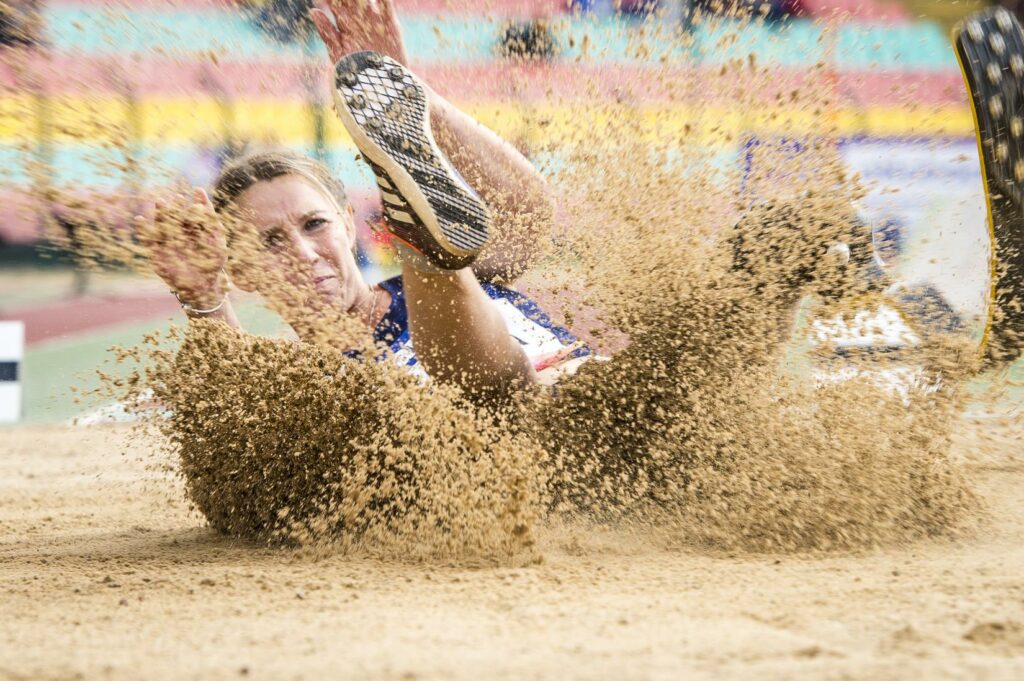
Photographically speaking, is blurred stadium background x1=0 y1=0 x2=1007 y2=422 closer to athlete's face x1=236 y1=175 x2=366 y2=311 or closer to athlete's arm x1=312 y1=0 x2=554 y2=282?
athlete's face x1=236 y1=175 x2=366 y2=311

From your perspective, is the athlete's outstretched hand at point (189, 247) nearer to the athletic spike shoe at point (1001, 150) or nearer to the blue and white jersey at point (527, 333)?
the blue and white jersey at point (527, 333)

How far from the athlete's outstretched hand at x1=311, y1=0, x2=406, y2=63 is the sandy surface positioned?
1.06 m

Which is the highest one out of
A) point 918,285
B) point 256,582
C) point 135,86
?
point 135,86

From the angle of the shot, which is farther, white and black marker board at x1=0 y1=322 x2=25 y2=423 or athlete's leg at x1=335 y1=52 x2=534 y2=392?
white and black marker board at x1=0 y1=322 x2=25 y2=423

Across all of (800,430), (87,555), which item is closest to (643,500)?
(800,430)

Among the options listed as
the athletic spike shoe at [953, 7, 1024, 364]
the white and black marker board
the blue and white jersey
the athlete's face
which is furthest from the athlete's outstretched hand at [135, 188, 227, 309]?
the white and black marker board

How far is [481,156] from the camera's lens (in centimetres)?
209

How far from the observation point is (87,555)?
6.47 ft

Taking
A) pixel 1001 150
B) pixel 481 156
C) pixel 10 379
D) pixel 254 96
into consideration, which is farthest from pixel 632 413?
pixel 10 379

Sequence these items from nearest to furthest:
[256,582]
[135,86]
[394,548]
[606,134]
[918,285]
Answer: [256,582], [394,548], [606,134], [918,285], [135,86]

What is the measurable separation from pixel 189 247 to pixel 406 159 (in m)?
0.56

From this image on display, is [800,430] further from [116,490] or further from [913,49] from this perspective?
[913,49]

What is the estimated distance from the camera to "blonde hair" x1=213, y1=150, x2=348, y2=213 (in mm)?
2229

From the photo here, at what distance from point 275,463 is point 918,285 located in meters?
1.59
